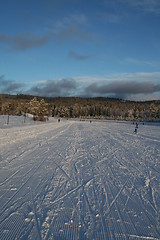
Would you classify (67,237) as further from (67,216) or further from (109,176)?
(109,176)

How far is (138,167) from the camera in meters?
7.54

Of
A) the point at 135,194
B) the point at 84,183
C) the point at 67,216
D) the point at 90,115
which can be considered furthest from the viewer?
the point at 90,115

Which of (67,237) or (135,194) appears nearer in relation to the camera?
(67,237)

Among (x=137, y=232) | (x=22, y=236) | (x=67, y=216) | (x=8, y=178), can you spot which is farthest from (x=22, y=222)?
(x=8, y=178)

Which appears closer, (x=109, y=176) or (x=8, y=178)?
(x=8, y=178)

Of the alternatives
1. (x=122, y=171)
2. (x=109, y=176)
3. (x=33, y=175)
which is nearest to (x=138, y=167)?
(x=122, y=171)

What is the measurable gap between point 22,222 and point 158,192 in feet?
11.2

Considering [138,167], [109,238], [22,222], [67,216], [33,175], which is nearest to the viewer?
[109,238]

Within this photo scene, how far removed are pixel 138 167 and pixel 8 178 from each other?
465 centimetres

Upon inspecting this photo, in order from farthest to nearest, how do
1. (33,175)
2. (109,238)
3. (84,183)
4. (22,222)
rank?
(33,175)
(84,183)
(22,222)
(109,238)

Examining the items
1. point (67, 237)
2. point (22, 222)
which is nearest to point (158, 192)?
point (67, 237)

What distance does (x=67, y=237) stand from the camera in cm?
319

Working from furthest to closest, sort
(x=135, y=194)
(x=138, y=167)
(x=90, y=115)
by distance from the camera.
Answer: (x=90, y=115) < (x=138, y=167) < (x=135, y=194)

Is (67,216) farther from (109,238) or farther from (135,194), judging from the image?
(135,194)
